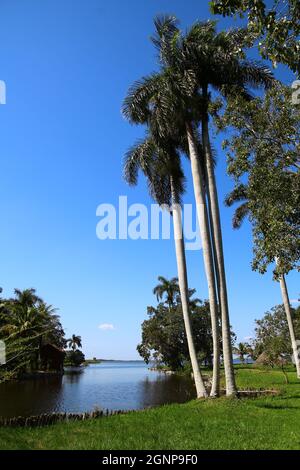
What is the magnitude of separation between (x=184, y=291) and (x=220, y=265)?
2.67 m

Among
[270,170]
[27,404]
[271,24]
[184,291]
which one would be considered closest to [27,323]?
[27,404]

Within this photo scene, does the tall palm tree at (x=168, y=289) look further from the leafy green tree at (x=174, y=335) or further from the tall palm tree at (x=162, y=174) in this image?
the tall palm tree at (x=162, y=174)

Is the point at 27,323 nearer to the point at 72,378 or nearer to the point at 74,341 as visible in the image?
the point at 72,378

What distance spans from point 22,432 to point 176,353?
52340 mm

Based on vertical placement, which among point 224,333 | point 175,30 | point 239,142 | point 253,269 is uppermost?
point 175,30

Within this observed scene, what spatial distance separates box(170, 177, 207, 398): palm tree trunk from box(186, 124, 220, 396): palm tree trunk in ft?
3.06

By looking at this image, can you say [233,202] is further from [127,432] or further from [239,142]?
[127,432]

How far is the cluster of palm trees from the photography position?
20234 millimetres

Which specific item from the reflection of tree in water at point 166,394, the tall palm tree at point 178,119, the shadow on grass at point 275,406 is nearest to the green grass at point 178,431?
the shadow on grass at point 275,406

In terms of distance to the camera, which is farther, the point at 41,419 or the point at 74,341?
the point at 74,341

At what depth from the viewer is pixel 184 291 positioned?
70.4 ft

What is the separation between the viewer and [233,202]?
36.7 metres

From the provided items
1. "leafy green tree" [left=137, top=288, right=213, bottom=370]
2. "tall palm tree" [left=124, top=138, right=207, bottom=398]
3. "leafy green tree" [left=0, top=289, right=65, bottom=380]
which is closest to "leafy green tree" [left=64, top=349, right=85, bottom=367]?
"leafy green tree" [left=0, top=289, right=65, bottom=380]
